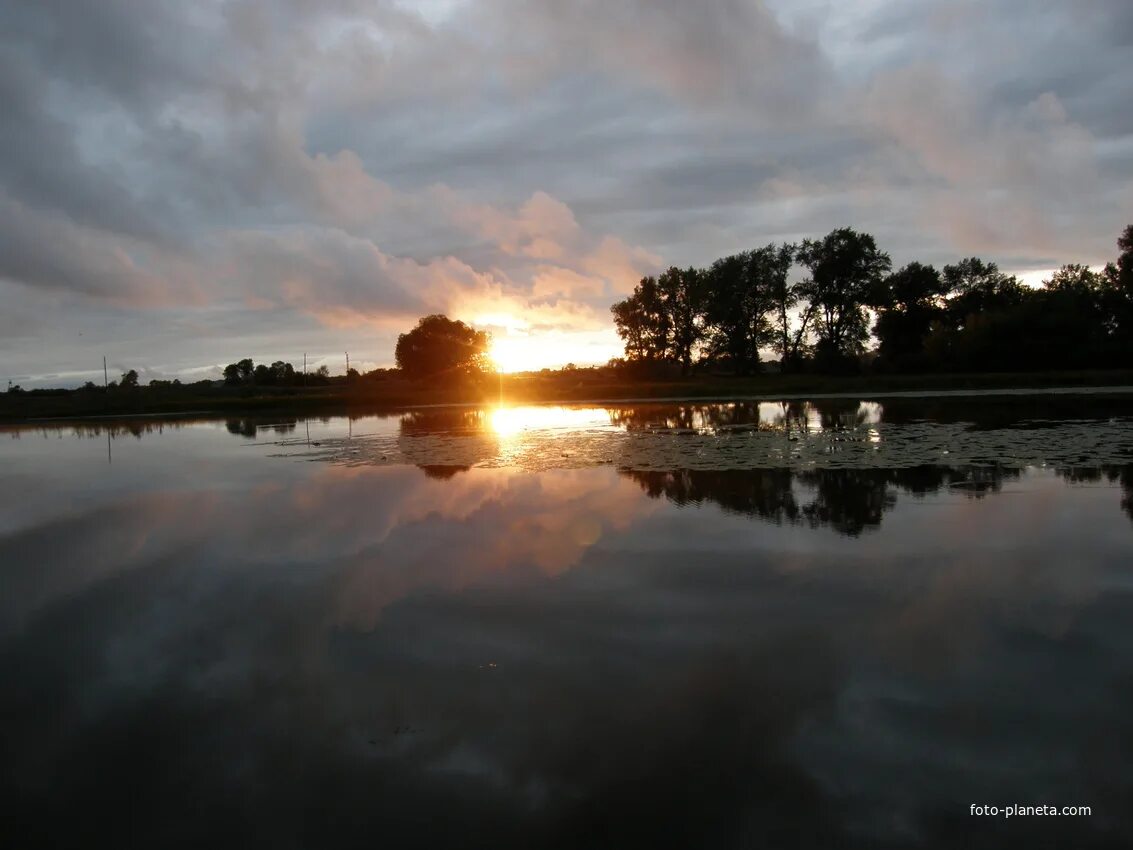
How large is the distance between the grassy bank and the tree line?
4427mm

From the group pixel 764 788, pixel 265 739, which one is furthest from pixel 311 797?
pixel 764 788

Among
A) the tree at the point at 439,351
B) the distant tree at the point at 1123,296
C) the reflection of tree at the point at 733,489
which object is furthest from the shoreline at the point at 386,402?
the reflection of tree at the point at 733,489

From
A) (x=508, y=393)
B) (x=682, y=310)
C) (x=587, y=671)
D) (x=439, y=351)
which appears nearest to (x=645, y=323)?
(x=682, y=310)

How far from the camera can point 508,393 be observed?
7506 cm

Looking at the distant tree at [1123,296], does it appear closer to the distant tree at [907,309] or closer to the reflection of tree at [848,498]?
the distant tree at [907,309]

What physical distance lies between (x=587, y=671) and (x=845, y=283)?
73398mm

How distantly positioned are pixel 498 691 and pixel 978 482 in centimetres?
1052

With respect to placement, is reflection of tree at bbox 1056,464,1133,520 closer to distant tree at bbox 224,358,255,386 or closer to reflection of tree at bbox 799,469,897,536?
reflection of tree at bbox 799,469,897,536

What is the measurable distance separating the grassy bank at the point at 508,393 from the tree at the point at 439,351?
49.4 ft

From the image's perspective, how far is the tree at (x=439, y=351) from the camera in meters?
101

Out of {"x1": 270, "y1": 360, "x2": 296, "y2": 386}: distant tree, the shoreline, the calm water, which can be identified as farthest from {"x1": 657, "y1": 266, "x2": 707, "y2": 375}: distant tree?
the calm water

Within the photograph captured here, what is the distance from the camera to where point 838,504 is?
11.4 metres

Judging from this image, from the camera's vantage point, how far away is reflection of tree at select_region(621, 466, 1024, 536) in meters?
10.8

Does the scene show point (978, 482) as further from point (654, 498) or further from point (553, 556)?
point (553, 556)
